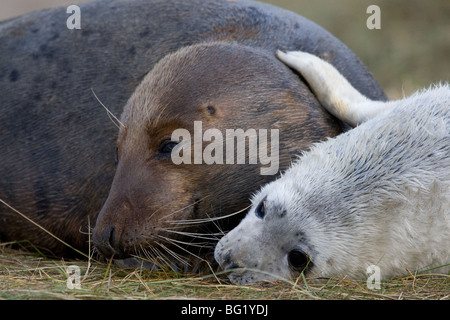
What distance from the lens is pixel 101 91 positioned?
5047 mm

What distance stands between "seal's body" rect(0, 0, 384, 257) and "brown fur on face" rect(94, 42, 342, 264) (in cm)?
1

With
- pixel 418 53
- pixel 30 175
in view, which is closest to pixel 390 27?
pixel 418 53

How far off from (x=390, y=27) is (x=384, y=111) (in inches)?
298

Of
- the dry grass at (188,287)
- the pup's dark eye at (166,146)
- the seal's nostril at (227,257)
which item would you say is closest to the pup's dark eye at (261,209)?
the seal's nostril at (227,257)

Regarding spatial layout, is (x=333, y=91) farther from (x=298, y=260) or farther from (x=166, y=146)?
(x=298, y=260)

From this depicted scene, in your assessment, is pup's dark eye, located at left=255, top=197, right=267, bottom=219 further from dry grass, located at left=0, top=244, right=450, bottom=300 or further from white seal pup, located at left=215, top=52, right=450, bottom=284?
dry grass, located at left=0, top=244, right=450, bottom=300

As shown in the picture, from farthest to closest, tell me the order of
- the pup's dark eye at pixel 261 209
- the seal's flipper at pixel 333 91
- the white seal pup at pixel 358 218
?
the seal's flipper at pixel 333 91 → the pup's dark eye at pixel 261 209 → the white seal pup at pixel 358 218

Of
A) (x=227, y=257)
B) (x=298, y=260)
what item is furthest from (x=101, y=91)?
(x=298, y=260)

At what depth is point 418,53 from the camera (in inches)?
426

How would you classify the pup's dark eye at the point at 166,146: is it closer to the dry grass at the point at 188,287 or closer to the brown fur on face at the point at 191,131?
the brown fur on face at the point at 191,131

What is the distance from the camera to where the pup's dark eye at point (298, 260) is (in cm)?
377

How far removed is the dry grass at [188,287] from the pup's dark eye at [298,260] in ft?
0.21

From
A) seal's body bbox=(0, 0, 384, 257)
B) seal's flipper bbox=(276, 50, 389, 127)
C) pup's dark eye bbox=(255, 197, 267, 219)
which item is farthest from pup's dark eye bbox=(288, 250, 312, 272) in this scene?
seal's flipper bbox=(276, 50, 389, 127)
